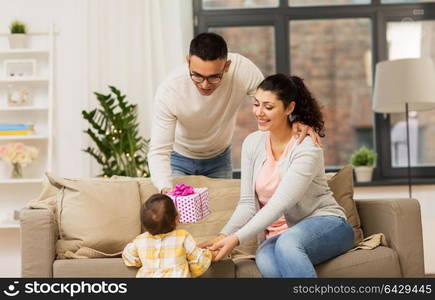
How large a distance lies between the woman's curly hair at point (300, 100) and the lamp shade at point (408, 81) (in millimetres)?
1918

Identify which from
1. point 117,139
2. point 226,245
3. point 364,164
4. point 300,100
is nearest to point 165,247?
point 226,245

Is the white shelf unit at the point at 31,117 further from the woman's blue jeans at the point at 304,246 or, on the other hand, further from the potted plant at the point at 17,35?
the woman's blue jeans at the point at 304,246

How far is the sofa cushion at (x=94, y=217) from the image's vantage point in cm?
296

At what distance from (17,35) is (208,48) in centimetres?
257

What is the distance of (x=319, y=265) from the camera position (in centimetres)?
A: 271

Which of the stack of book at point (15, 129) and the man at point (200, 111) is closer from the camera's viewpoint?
the man at point (200, 111)

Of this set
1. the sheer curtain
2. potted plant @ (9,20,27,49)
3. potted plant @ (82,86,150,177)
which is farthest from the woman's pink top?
potted plant @ (9,20,27,49)

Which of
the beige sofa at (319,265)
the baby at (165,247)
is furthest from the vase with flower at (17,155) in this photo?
the baby at (165,247)

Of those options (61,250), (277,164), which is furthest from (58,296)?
(277,164)

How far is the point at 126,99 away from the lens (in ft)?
16.2

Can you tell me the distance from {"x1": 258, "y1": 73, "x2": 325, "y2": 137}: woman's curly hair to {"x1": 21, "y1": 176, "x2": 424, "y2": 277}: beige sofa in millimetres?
512

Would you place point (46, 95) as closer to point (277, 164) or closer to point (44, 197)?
point (44, 197)

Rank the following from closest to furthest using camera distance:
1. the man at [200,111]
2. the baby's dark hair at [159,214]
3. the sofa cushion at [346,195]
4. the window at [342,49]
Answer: the baby's dark hair at [159,214]
the man at [200,111]
the sofa cushion at [346,195]
the window at [342,49]

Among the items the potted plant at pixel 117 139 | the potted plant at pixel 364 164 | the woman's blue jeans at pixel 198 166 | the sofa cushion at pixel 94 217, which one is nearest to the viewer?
the sofa cushion at pixel 94 217
